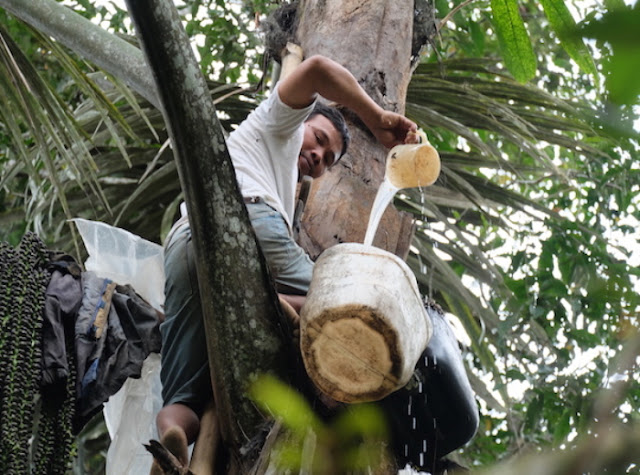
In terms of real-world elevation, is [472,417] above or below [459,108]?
below

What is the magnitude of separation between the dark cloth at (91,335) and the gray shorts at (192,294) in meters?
0.19

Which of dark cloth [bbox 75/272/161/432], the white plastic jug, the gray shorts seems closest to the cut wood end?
the white plastic jug

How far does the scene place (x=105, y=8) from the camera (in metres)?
6.26

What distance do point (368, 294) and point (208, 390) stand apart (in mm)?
610

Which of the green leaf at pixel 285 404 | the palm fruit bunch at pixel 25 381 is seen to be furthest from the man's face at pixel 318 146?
the green leaf at pixel 285 404

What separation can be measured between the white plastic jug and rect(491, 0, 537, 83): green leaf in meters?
0.50

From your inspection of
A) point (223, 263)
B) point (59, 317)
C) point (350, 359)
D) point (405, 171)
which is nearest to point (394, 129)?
point (405, 171)

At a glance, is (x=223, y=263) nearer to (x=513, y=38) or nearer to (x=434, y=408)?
(x=434, y=408)

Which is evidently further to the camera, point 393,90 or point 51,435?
point 393,90

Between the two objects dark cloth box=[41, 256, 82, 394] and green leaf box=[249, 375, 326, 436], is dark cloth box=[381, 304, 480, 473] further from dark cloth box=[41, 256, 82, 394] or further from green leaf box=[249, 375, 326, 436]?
dark cloth box=[41, 256, 82, 394]

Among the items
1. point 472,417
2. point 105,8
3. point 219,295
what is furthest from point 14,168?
point 105,8

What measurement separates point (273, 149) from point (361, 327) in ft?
2.98

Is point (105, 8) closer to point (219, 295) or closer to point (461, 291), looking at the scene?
point (461, 291)

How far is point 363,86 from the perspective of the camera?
3.07 m
